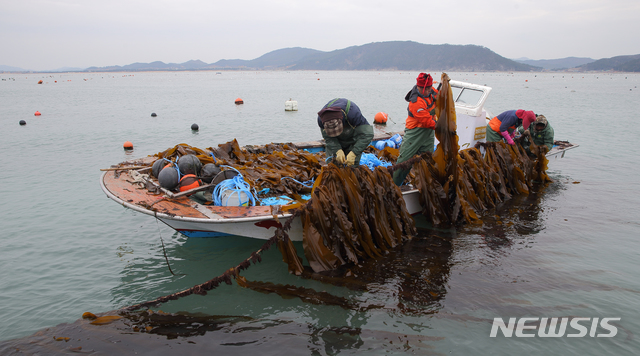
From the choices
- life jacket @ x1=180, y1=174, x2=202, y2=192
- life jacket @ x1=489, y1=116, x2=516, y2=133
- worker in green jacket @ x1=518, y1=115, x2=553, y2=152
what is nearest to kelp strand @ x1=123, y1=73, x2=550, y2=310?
life jacket @ x1=489, y1=116, x2=516, y2=133

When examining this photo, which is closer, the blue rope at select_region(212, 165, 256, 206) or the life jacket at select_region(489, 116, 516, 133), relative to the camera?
the blue rope at select_region(212, 165, 256, 206)

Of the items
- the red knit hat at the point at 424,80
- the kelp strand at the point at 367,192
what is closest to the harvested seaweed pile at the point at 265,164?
the kelp strand at the point at 367,192

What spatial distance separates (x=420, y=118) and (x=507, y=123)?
303 cm

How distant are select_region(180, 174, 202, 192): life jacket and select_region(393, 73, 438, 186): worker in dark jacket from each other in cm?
314

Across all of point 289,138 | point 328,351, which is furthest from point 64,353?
point 289,138

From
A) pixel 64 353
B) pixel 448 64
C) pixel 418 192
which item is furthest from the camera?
pixel 448 64

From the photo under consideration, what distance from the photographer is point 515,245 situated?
5645mm

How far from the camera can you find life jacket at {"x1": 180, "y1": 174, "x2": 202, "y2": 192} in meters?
5.19

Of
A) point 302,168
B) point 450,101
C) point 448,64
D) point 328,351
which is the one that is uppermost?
point 448,64

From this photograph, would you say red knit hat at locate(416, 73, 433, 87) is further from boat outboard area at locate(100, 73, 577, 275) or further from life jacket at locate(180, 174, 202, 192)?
life jacket at locate(180, 174, 202, 192)

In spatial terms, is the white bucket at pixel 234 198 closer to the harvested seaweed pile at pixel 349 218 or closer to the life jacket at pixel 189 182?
the life jacket at pixel 189 182

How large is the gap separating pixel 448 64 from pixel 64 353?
666 feet

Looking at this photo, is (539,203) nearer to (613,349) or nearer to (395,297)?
(613,349)

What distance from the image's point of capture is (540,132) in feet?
26.8
